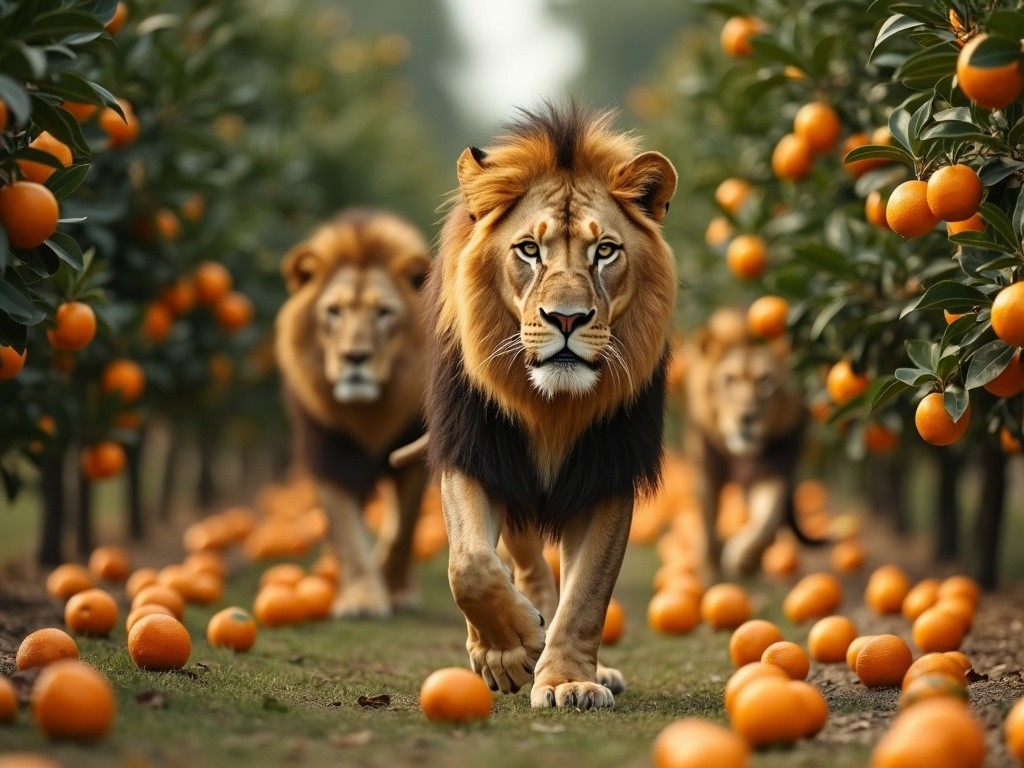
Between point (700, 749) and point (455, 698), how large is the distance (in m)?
1.17

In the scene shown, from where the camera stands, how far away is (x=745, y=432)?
9.62 meters

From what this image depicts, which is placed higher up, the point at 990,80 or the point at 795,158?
the point at 795,158

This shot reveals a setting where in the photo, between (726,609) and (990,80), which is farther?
(726,609)

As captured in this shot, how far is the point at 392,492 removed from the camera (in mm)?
8406

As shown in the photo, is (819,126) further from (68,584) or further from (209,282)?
(68,584)

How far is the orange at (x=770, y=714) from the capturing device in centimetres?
372

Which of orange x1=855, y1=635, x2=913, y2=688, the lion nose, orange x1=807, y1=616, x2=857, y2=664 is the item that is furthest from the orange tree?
the lion nose

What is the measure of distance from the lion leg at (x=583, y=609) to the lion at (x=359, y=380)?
9.86 feet

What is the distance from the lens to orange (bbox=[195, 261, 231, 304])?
8719 millimetres

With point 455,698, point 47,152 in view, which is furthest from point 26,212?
point 455,698

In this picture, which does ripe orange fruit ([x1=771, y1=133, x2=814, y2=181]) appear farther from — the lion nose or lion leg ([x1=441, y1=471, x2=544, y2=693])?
lion leg ([x1=441, y1=471, x2=544, y2=693])

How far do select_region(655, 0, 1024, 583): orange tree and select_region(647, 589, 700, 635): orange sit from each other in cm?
127

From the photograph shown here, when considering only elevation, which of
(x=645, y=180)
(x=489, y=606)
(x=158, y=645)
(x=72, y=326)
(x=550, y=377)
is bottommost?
(x=158, y=645)

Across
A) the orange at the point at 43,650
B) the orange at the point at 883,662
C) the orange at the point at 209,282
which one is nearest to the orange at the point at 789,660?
the orange at the point at 883,662
